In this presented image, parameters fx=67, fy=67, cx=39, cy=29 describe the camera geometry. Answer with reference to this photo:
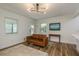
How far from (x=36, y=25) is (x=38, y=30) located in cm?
39

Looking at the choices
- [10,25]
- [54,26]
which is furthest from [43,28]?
[10,25]

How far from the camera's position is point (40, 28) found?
483cm

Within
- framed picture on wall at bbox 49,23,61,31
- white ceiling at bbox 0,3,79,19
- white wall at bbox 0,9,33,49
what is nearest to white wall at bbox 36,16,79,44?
framed picture on wall at bbox 49,23,61,31

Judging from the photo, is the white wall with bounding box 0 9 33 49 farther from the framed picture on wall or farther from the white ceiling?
the framed picture on wall

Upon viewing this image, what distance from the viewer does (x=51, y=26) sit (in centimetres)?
473

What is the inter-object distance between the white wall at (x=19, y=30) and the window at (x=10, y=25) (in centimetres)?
21

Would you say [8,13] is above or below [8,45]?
above

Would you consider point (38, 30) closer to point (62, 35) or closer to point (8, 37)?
point (62, 35)

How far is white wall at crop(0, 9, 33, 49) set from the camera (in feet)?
9.65

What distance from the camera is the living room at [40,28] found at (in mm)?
3004

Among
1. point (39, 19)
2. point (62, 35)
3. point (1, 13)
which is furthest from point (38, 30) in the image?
point (1, 13)

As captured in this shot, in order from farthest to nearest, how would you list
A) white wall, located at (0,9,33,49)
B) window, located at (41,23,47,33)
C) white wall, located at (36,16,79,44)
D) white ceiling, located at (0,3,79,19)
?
window, located at (41,23,47,33), white wall, located at (36,16,79,44), white wall, located at (0,9,33,49), white ceiling, located at (0,3,79,19)

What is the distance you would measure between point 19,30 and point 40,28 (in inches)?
59.2

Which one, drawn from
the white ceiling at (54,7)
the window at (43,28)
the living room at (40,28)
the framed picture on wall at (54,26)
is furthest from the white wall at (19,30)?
the framed picture on wall at (54,26)
